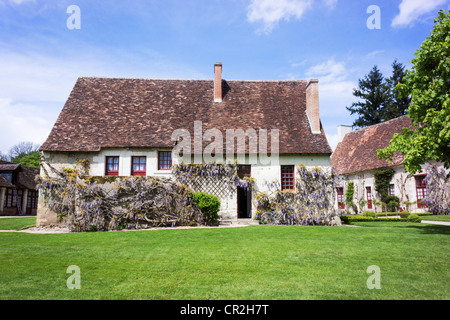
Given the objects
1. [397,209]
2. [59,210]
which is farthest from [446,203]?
[59,210]

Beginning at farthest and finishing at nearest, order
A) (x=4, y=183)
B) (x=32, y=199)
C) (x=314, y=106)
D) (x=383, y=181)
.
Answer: (x=32, y=199) < (x=4, y=183) < (x=383, y=181) < (x=314, y=106)

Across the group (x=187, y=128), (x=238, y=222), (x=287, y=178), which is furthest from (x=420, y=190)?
(x=187, y=128)

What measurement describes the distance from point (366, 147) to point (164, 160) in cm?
1940

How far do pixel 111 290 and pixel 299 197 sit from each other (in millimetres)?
12272

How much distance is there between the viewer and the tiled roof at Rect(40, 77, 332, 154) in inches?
636

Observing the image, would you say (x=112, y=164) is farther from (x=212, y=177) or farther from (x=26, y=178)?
(x=26, y=178)

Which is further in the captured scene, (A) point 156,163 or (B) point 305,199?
(A) point 156,163

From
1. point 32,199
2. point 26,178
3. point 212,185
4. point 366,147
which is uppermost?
point 366,147

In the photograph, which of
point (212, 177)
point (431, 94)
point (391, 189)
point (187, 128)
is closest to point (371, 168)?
point (391, 189)

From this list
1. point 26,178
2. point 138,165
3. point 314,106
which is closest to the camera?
point 138,165

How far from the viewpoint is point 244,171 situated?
1631 centimetres

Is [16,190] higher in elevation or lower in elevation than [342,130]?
lower

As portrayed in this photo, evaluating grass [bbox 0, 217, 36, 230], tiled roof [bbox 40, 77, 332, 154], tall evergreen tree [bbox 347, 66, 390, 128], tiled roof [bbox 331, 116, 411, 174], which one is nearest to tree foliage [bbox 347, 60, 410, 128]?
tall evergreen tree [bbox 347, 66, 390, 128]

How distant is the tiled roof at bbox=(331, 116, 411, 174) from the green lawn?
16.3 metres
